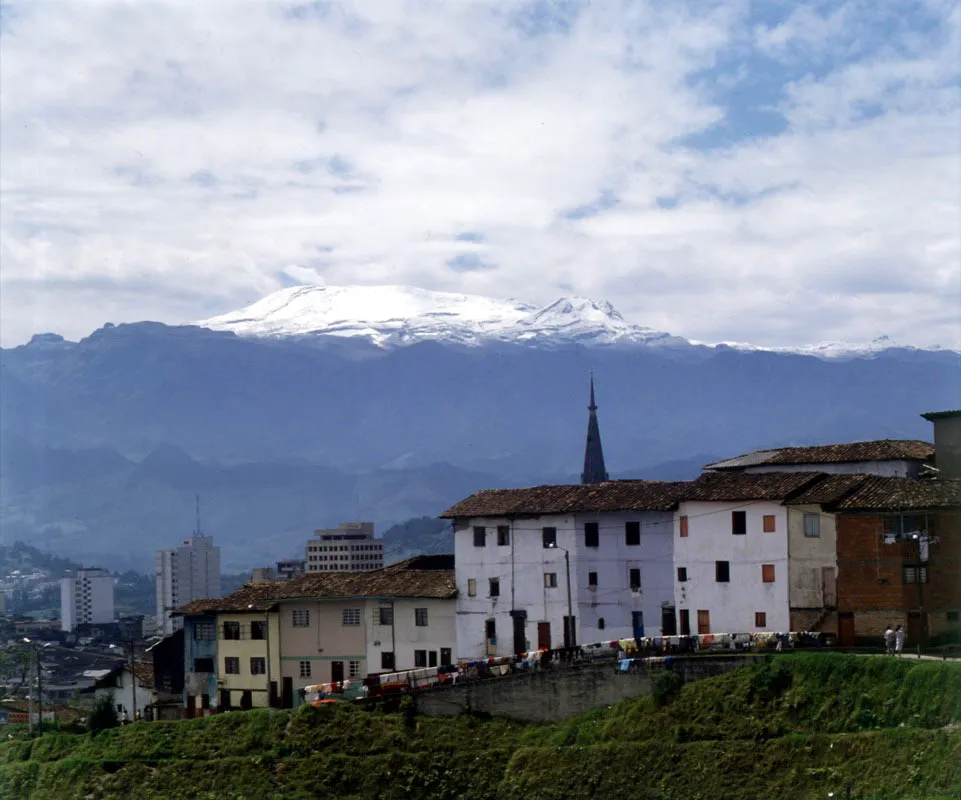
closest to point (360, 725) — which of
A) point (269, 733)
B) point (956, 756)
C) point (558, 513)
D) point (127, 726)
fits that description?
point (269, 733)

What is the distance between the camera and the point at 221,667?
81.7 m

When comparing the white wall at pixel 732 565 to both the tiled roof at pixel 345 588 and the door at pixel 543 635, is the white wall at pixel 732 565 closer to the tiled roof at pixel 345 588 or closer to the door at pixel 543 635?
the door at pixel 543 635

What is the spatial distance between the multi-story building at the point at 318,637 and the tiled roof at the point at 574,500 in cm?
378

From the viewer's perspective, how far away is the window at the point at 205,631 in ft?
270

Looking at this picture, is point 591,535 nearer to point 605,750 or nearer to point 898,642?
point 898,642

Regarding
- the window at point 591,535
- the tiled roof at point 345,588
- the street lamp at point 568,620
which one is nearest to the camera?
the street lamp at point 568,620

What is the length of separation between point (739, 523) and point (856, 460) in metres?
8.64

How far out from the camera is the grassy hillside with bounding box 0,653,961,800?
2089 inches

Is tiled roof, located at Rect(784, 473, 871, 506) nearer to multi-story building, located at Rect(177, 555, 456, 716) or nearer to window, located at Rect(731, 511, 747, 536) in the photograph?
window, located at Rect(731, 511, 747, 536)

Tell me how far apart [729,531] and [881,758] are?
69.8 feet

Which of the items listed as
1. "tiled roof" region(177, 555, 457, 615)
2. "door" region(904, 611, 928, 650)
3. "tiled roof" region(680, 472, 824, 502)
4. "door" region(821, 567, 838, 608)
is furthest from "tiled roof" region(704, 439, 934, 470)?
"tiled roof" region(177, 555, 457, 615)

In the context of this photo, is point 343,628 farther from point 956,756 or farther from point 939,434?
point 956,756

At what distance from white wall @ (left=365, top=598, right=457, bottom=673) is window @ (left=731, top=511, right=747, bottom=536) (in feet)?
47.4

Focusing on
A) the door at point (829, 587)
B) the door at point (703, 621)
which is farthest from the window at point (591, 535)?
the door at point (829, 587)
